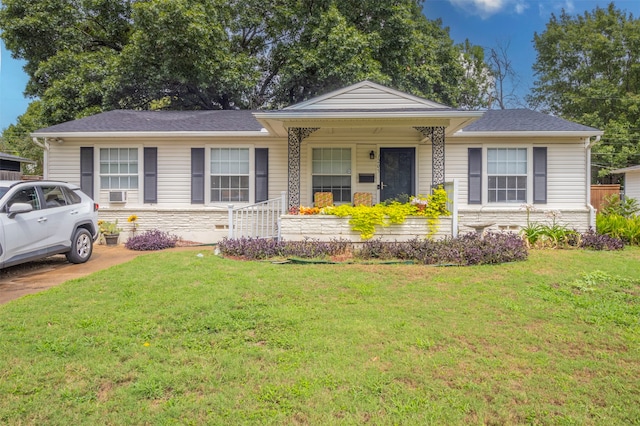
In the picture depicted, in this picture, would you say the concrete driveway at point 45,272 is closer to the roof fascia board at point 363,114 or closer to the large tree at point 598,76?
the roof fascia board at point 363,114

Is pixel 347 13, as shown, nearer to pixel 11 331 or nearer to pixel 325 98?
pixel 325 98

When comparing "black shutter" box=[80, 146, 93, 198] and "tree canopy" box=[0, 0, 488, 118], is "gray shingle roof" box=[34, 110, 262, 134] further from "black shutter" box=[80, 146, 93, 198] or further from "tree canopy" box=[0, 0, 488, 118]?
"tree canopy" box=[0, 0, 488, 118]

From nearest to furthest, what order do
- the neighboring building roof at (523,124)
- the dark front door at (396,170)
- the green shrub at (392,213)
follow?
the green shrub at (392,213) → the neighboring building roof at (523,124) → the dark front door at (396,170)

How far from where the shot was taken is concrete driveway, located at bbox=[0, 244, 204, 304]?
4859 millimetres

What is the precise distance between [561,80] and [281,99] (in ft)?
69.3

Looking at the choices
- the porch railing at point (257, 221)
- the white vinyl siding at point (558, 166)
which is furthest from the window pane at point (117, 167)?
the white vinyl siding at point (558, 166)

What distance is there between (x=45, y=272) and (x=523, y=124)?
35.9ft

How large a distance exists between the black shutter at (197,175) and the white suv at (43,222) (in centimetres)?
262

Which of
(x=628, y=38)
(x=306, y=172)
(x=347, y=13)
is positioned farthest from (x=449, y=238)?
(x=628, y=38)

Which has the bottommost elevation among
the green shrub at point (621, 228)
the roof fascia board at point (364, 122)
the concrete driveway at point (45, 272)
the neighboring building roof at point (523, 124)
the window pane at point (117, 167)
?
the concrete driveway at point (45, 272)

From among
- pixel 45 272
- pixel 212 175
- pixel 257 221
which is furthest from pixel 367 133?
pixel 45 272

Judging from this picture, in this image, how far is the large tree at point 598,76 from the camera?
2058 centimetres

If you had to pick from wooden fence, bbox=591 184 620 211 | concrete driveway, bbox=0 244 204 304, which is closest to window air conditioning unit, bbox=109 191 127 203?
concrete driveway, bbox=0 244 204 304

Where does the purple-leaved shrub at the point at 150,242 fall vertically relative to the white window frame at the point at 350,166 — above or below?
below
